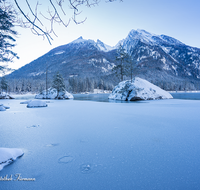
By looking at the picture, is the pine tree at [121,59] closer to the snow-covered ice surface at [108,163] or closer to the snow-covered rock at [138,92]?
the snow-covered rock at [138,92]

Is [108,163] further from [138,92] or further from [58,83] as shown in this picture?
[58,83]

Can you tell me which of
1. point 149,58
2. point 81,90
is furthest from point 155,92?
point 149,58

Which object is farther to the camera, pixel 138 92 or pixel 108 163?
pixel 138 92

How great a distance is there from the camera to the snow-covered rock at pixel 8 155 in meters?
1.88

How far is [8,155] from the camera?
199cm

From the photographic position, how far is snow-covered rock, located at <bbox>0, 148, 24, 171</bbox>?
74.2 inches

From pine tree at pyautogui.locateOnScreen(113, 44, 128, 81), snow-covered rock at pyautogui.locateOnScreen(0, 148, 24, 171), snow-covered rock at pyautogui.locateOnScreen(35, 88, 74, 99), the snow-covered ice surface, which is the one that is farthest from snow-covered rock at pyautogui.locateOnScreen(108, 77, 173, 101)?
snow-covered rock at pyautogui.locateOnScreen(0, 148, 24, 171)

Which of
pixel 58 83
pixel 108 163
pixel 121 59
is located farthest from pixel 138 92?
pixel 58 83

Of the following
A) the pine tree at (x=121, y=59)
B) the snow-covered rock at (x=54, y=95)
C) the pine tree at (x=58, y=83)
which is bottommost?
the snow-covered rock at (x=54, y=95)

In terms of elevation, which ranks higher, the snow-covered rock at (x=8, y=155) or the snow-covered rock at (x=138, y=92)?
the snow-covered rock at (x=138, y=92)

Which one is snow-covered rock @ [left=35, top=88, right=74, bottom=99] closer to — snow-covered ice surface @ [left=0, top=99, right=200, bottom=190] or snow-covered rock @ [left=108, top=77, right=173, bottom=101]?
snow-covered rock @ [left=108, top=77, right=173, bottom=101]

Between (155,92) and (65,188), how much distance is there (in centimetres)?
1903

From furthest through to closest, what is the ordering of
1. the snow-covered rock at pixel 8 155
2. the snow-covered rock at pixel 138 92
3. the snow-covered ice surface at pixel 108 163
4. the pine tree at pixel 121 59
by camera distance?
the pine tree at pixel 121 59
the snow-covered rock at pixel 138 92
the snow-covered rock at pixel 8 155
the snow-covered ice surface at pixel 108 163

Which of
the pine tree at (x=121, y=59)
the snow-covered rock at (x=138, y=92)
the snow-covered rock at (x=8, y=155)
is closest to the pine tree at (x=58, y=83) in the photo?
the pine tree at (x=121, y=59)
